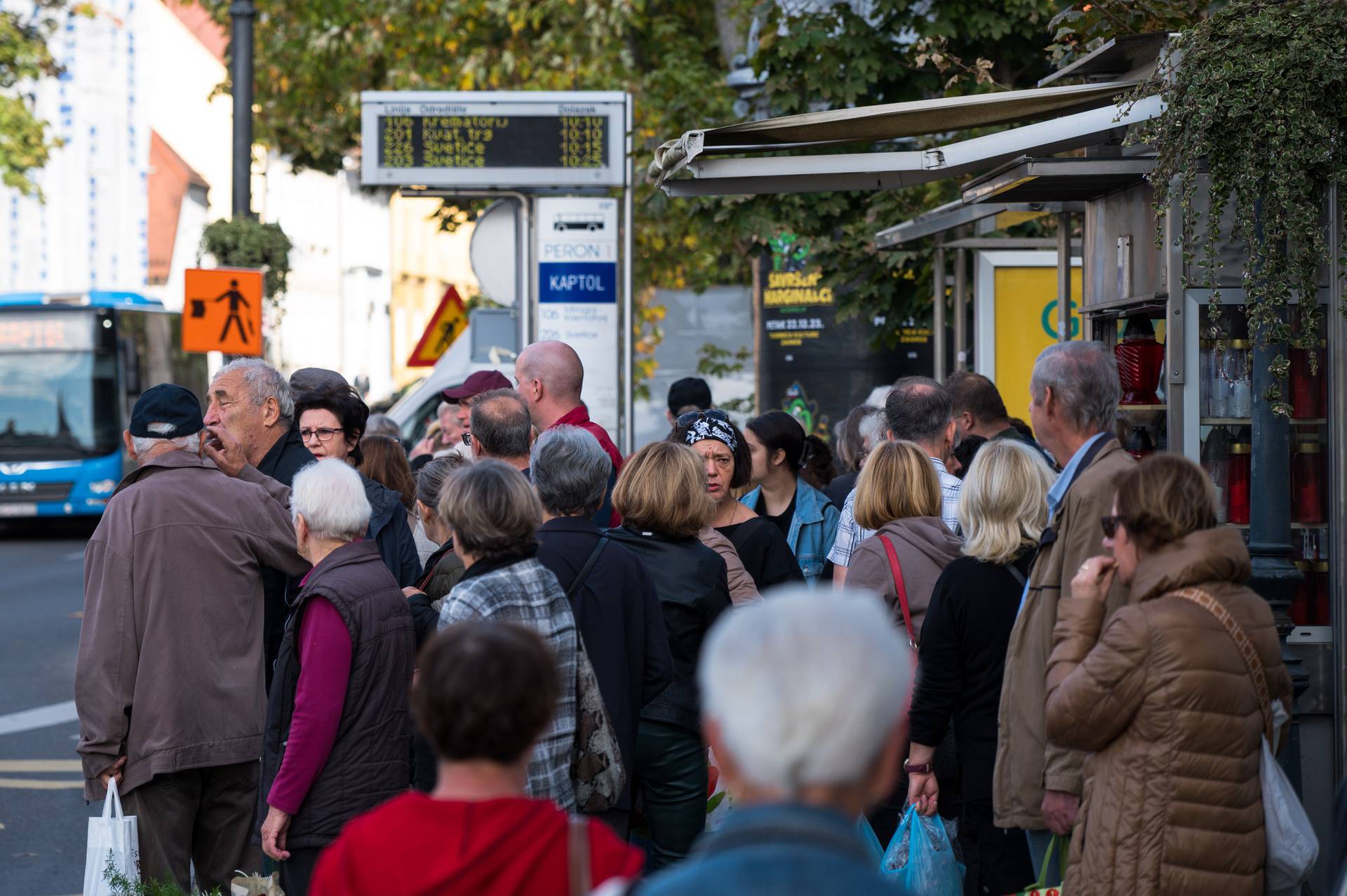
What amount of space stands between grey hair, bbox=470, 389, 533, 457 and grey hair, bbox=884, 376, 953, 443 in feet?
5.22

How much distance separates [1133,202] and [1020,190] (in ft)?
1.77

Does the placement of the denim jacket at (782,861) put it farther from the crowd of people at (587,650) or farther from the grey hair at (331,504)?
the grey hair at (331,504)

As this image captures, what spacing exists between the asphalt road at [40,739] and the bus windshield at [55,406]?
16.1ft

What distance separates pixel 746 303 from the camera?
74.4 feet

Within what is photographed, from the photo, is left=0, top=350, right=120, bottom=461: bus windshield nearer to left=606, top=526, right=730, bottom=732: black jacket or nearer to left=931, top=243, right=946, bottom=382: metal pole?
left=931, top=243, right=946, bottom=382: metal pole

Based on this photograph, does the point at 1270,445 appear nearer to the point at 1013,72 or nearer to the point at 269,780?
the point at 269,780

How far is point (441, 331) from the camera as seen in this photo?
16.2 meters

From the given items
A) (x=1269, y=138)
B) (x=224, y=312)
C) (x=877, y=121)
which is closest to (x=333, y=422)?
(x=877, y=121)

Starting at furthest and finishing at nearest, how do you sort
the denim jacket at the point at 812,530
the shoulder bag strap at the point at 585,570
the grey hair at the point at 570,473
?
the denim jacket at the point at 812,530 → the grey hair at the point at 570,473 → the shoulder bag strap at the point at 585,570

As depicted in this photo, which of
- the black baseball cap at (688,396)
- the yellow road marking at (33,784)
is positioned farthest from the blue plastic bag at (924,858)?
the black baseball cap at (688,396)

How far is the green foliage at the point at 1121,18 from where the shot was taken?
7.30m

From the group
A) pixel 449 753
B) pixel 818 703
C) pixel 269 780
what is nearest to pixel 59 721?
pixel 269 780

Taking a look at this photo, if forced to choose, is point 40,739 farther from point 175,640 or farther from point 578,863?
point 578,863

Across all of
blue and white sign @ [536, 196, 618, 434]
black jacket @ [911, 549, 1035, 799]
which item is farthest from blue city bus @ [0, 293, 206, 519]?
black jacket @ [911, 549, 1035, 799]
